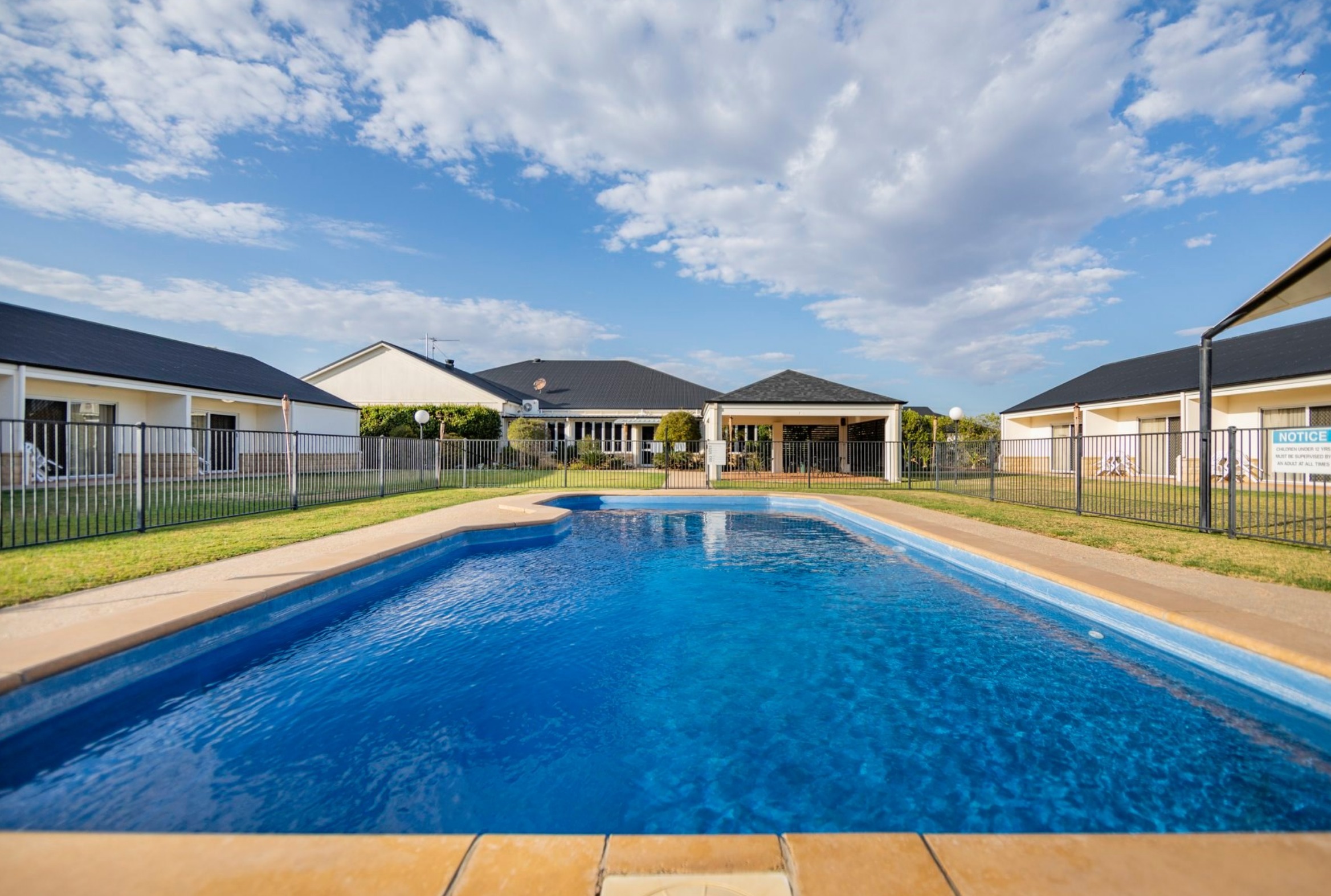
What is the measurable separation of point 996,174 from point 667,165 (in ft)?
30.3

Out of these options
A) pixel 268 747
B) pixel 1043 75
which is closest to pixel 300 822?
pixel 268 747

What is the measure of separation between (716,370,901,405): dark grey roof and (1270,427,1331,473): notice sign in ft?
40.5

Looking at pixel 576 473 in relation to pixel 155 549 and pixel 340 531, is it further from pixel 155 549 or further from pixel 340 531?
pixel 155 549

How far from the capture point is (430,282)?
27.7 meters

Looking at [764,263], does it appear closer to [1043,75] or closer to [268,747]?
[1043,75]

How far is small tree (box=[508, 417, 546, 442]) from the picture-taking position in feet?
89.0

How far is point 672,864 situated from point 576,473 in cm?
2124

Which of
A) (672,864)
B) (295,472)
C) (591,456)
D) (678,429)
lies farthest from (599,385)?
(672,864)

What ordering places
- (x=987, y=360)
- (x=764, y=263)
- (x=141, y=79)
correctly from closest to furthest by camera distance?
(x=141, y=79), (x=764, y=263), (x=987, y=360)

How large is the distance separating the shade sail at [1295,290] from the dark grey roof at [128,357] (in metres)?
23.9

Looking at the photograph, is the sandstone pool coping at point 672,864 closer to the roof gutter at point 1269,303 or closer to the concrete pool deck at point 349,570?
the concrete pool deck at point 349,570

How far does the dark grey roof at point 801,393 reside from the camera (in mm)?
20281

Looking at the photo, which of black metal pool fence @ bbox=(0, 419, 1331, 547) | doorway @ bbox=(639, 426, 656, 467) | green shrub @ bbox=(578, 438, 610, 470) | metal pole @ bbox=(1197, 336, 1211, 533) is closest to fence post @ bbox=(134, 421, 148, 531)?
black metal pool fence @ bbox=(0, 419, 1331, 547)

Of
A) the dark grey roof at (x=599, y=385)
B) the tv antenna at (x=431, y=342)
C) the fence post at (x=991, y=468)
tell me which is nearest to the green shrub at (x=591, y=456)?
the dark grey roof at (x=599, y=385)
